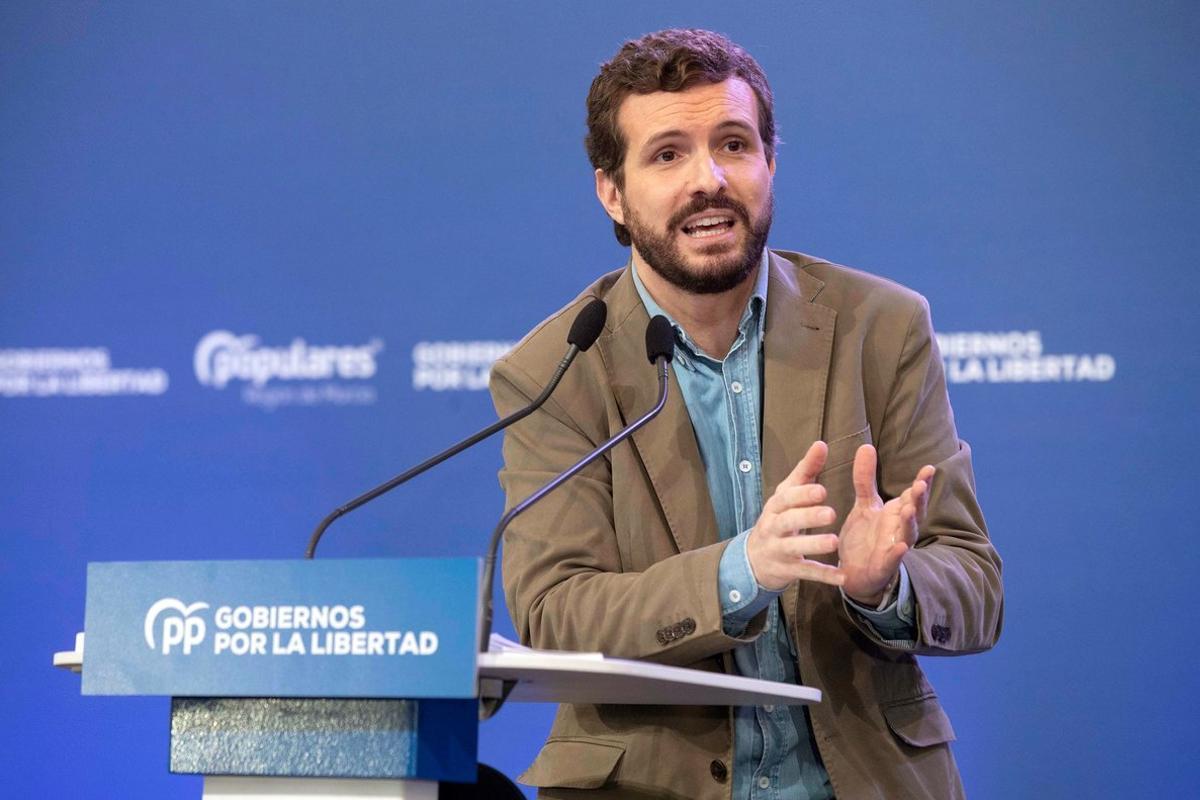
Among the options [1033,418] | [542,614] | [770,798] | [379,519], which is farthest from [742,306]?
[379,519]

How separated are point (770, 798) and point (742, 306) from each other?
88 centimetres

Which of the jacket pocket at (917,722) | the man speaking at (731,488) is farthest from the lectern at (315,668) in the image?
the jacket pocket at (917,722)

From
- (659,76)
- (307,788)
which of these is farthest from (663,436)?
(307,788)

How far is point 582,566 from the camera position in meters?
2.16

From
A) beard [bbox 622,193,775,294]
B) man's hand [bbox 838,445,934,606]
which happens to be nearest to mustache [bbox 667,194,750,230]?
beard [bbox 622,193,775,294]

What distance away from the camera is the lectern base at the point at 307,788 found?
1476mm

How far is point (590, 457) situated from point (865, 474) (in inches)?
14.5

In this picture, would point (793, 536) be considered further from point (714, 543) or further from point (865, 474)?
point (714, 543)

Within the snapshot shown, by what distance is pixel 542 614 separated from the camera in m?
2.09

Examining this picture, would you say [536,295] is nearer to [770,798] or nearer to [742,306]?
[742,306]

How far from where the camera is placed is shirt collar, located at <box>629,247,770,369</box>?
2.39m

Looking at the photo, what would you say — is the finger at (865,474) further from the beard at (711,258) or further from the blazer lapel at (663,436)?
the beard at (711,258)

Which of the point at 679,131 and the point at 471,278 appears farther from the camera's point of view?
the point at 471,278

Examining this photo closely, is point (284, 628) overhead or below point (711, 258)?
below
